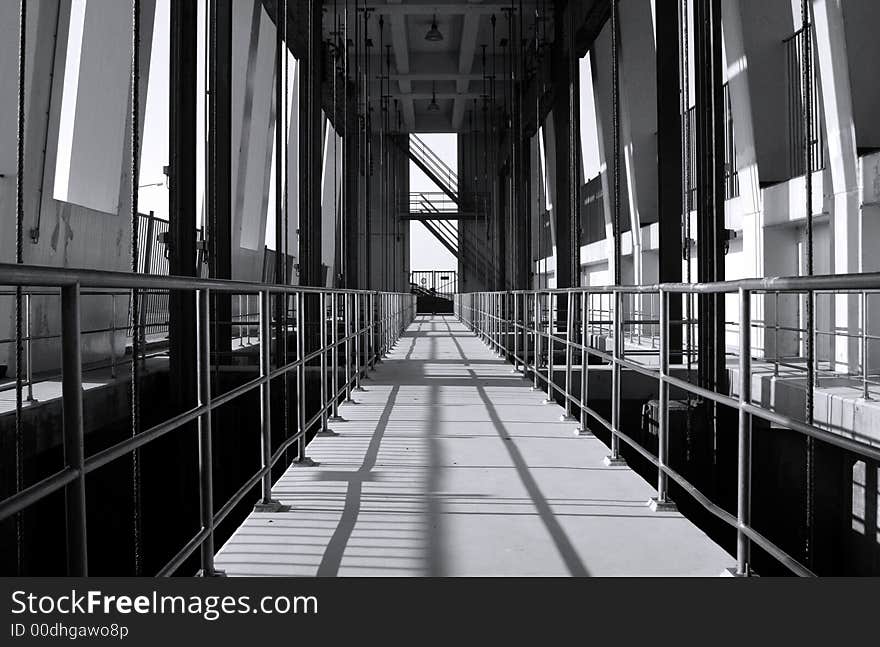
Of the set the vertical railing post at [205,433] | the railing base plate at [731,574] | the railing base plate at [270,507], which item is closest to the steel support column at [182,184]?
the railing base plate at [270,507]

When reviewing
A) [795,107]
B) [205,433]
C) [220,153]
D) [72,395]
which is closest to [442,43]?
[795,107]

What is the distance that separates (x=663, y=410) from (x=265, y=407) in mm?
828

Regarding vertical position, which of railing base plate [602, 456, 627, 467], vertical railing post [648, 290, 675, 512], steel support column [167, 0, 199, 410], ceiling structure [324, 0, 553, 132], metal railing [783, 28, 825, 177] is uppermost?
ceiling structure [324, 0, 553, 132]

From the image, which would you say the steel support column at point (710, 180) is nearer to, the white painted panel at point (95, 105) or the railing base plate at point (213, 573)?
the railing base plate at point (213, 573)

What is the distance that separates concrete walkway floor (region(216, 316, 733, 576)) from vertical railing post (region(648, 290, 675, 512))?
41 mm

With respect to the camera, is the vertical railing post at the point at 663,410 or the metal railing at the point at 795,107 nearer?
the vertical railing post at the point at 663,410

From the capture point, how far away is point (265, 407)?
1.67 m

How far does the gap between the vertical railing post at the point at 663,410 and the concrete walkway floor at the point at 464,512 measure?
4 centimetres

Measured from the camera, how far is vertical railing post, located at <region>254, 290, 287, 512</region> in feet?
5.40

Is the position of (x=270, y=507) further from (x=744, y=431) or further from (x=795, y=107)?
(x=795, y=107)

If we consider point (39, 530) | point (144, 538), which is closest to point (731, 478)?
point (144, 538)

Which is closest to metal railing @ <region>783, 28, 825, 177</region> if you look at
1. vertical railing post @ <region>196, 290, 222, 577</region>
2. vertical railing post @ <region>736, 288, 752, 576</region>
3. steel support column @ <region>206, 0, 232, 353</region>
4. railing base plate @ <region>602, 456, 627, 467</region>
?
steel support column @ <region>206, 0, 232, 353</region>

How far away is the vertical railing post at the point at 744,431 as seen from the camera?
1202mm

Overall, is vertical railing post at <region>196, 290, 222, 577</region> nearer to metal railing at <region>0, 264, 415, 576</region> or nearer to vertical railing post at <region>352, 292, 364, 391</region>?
metal railing at <region>0, 264, 415, 576</region>
